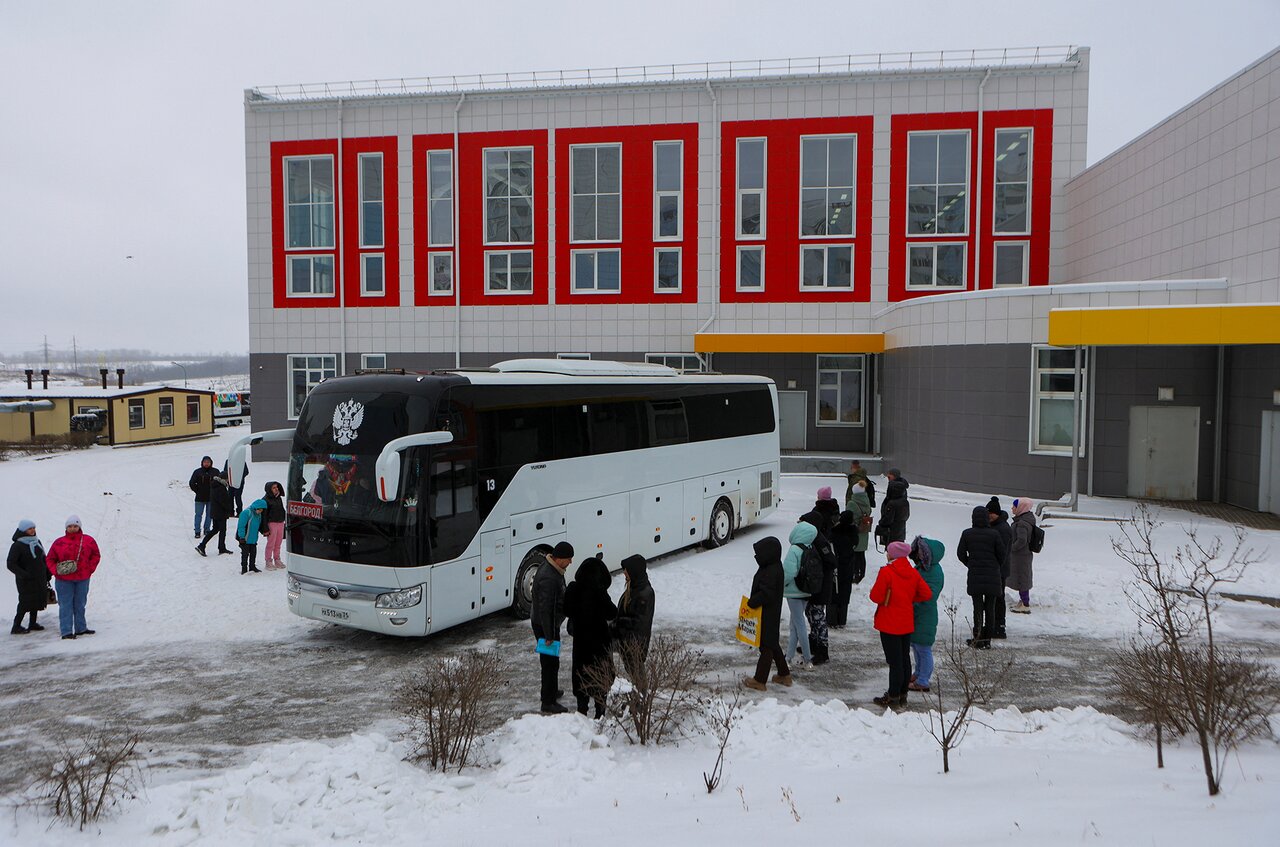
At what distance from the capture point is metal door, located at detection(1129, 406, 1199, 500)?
19422 millimetres

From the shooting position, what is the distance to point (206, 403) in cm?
4859

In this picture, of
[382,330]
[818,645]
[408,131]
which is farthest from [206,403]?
[818,645]

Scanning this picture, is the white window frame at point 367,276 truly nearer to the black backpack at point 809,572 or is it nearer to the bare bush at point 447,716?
the black backpack at point 809,572

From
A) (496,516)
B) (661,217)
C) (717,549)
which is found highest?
→ (661,217)

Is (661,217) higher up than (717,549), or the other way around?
(661,217)

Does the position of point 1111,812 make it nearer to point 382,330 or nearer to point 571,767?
point 571,767

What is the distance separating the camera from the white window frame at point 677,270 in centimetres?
2988

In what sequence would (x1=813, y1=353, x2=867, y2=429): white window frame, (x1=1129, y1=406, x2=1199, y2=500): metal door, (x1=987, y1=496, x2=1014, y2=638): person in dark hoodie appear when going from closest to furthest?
(x1=987, y1=496, x2=1014, y2=638): person in dark hoodie < (x1=1129, y1=406, x2=1199, y2=500): metal door < (x1=813, y1=353, x2=867, y2=429): white window frame

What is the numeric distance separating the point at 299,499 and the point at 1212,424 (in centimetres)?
2007

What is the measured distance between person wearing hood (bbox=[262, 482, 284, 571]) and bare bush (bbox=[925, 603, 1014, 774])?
11143 mm

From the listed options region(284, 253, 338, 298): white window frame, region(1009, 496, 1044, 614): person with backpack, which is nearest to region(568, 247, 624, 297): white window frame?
region(284, 253, 338, 298): white window frame

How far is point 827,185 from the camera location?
Answer: 95.5 feet

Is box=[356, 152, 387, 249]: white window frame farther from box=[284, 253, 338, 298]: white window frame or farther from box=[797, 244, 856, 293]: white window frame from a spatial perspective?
box=[797, 244, 856, 293]: white window frame

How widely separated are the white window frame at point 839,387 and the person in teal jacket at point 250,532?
20.8 meters
